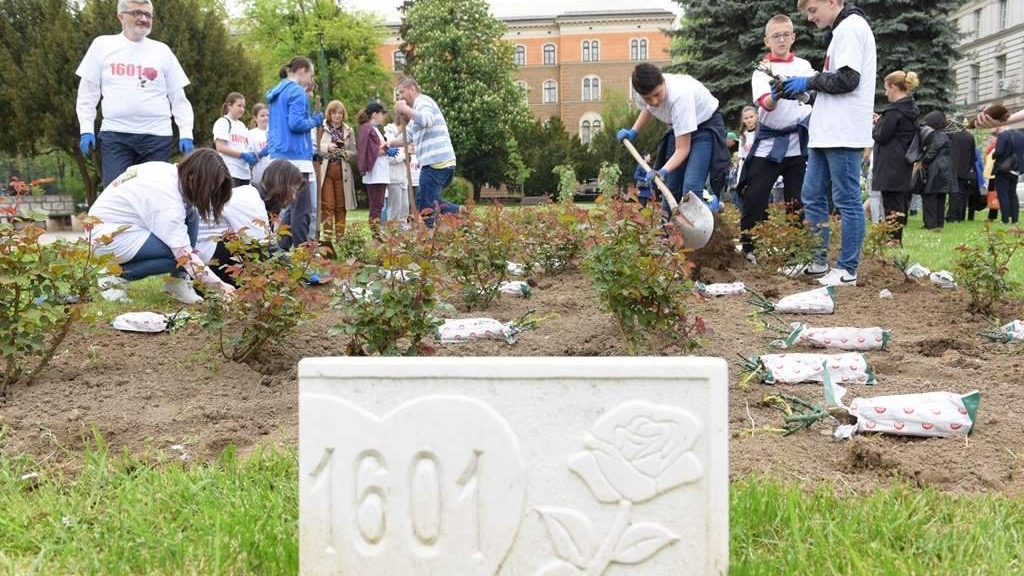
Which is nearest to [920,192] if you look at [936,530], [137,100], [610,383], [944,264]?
[944,264]

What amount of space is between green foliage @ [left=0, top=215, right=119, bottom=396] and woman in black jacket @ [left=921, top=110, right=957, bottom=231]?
10423 mm

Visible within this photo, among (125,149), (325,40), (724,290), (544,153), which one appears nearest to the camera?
(724,290)

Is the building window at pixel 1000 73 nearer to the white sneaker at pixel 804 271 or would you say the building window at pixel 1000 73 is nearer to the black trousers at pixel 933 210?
the black trousers at pixel 933 210

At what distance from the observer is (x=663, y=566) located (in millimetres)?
1512

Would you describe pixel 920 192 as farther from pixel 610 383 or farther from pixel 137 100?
pixel 610 383

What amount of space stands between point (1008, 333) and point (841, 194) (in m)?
1.62

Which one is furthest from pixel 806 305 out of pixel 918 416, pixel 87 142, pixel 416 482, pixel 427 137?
pixel 87 142

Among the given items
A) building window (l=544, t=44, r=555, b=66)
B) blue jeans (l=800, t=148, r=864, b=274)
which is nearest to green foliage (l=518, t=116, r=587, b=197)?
building window (l=544, t=44, r=555, b=66)

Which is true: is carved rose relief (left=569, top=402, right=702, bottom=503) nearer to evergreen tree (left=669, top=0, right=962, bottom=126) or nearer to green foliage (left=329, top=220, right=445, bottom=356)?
green foliage (left=329, top=220, right=445, bottom=356)

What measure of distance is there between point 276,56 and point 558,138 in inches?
536

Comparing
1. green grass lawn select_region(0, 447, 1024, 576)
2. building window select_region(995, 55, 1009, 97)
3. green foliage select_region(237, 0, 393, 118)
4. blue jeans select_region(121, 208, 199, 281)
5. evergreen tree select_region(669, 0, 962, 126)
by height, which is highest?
green foliage select_region(237, 0, 393, 118)

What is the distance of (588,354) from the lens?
3.59 metres

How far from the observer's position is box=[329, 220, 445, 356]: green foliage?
289cm

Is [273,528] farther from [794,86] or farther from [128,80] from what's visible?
[128,80]
